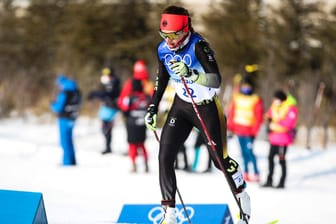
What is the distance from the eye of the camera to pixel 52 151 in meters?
15.5

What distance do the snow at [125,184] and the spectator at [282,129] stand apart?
0.43m

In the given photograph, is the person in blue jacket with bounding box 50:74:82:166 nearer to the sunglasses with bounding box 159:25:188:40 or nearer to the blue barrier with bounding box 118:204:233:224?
the blue barrier with bounding box 118:204:233:224

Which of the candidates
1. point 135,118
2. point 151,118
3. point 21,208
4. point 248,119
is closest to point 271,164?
point 248,119

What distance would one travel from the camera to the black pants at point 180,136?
6.62 meters

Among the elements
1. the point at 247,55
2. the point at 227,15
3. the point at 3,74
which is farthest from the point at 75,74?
the point at 227,15

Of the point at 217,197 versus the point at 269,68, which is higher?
the point at 217,197

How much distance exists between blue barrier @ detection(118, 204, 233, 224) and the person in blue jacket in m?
5.74

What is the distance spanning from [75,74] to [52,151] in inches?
535

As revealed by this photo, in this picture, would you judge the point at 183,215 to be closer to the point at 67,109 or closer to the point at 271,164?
the point at 271,164

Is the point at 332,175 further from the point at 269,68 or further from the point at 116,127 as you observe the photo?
the point at 269,68

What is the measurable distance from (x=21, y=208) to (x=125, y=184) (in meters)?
5.88

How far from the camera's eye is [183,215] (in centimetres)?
764

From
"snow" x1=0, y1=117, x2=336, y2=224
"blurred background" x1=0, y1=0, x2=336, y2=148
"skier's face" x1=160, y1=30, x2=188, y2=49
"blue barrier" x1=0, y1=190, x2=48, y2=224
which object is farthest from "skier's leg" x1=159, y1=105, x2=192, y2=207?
"blurred background" x1=0, y1=0, x2=336, y2=148

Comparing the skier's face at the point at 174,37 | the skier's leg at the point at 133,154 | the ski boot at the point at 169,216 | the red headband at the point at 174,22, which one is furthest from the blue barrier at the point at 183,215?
the skier's leg at the point at 133,154
